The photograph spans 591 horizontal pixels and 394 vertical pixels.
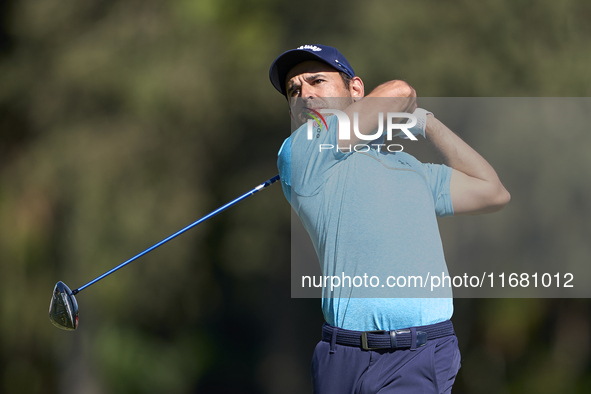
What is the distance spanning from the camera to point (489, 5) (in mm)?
3254

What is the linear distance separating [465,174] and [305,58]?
53cm

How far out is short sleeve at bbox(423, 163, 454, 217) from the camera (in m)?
1.66

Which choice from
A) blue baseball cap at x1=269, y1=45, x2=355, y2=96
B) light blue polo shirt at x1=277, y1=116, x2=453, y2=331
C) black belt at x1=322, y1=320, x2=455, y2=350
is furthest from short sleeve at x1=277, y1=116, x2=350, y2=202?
black belt at x1=322, y1=320, x2=455, y2=350

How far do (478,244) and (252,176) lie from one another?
3.95 feet

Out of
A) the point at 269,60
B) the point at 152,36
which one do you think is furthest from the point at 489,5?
the point at 152,36

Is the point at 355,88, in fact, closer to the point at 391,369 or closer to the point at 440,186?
the point at 440,186

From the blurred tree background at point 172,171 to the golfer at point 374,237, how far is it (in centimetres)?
177

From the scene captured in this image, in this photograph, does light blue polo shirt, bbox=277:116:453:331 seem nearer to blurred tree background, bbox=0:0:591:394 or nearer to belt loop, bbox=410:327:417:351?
belt loop, bbox=410:327:417:351

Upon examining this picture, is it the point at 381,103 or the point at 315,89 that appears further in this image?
the point at 315,89

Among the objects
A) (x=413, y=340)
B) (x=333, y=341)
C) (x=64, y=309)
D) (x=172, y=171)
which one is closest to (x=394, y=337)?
(x=413, y=340)

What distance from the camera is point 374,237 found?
4.89ft

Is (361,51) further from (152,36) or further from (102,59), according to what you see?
(102,59)

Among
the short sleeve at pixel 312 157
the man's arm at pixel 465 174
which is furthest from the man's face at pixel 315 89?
the man's arm at pixel 465 174

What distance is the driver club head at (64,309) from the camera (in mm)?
2139
